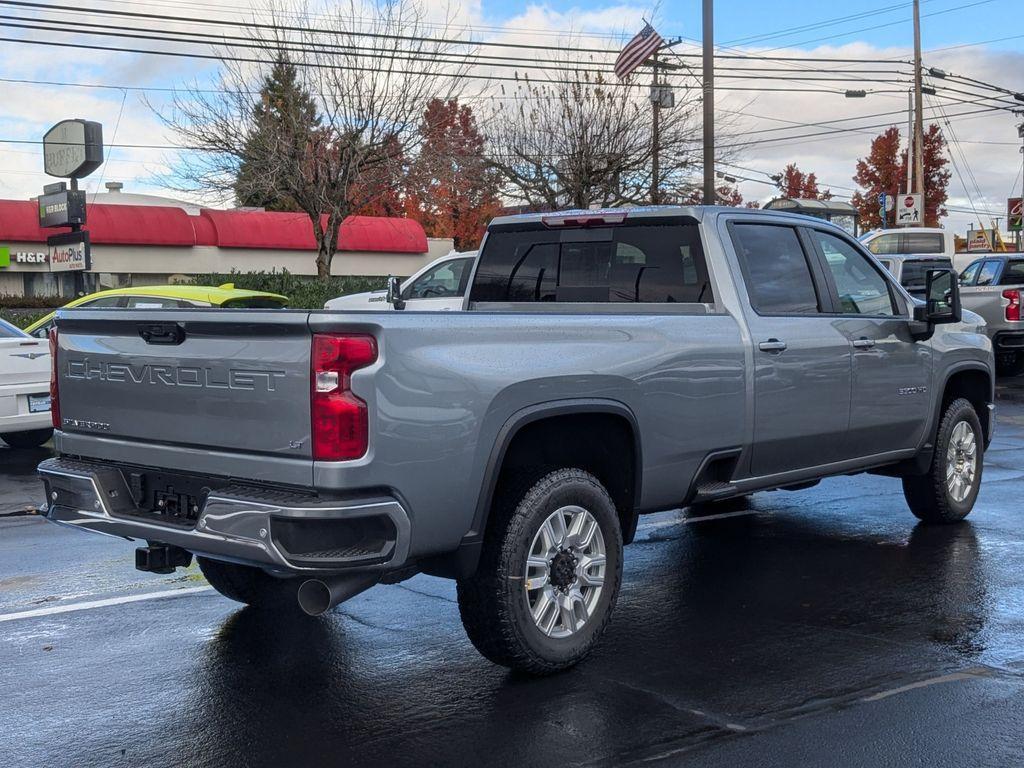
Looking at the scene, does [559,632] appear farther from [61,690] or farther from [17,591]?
[17,591]

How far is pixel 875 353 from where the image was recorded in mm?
6828

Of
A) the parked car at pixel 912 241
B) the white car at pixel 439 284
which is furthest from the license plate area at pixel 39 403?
the parked car at pixel 912 241

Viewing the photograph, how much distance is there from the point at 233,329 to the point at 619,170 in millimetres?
32838

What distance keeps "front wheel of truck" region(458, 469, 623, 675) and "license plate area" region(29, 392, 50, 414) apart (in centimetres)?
810

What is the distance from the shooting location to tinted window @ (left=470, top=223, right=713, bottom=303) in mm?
6078

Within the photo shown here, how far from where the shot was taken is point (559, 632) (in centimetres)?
491

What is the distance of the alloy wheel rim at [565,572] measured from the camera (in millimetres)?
4824

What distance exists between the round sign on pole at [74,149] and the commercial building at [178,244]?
339 inches

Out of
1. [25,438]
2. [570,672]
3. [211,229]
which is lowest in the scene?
[570,672]

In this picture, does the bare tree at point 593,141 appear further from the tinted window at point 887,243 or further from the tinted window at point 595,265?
the tinted window at point 595,265

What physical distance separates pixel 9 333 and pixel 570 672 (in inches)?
349

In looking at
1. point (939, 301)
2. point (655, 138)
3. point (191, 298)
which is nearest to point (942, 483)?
point (939, 301)

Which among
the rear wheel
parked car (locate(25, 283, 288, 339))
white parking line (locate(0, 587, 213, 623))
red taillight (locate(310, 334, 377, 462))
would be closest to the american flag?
parked car (locate(25, 283, 288, 339))

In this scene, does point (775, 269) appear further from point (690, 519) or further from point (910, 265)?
point (910, 265)
